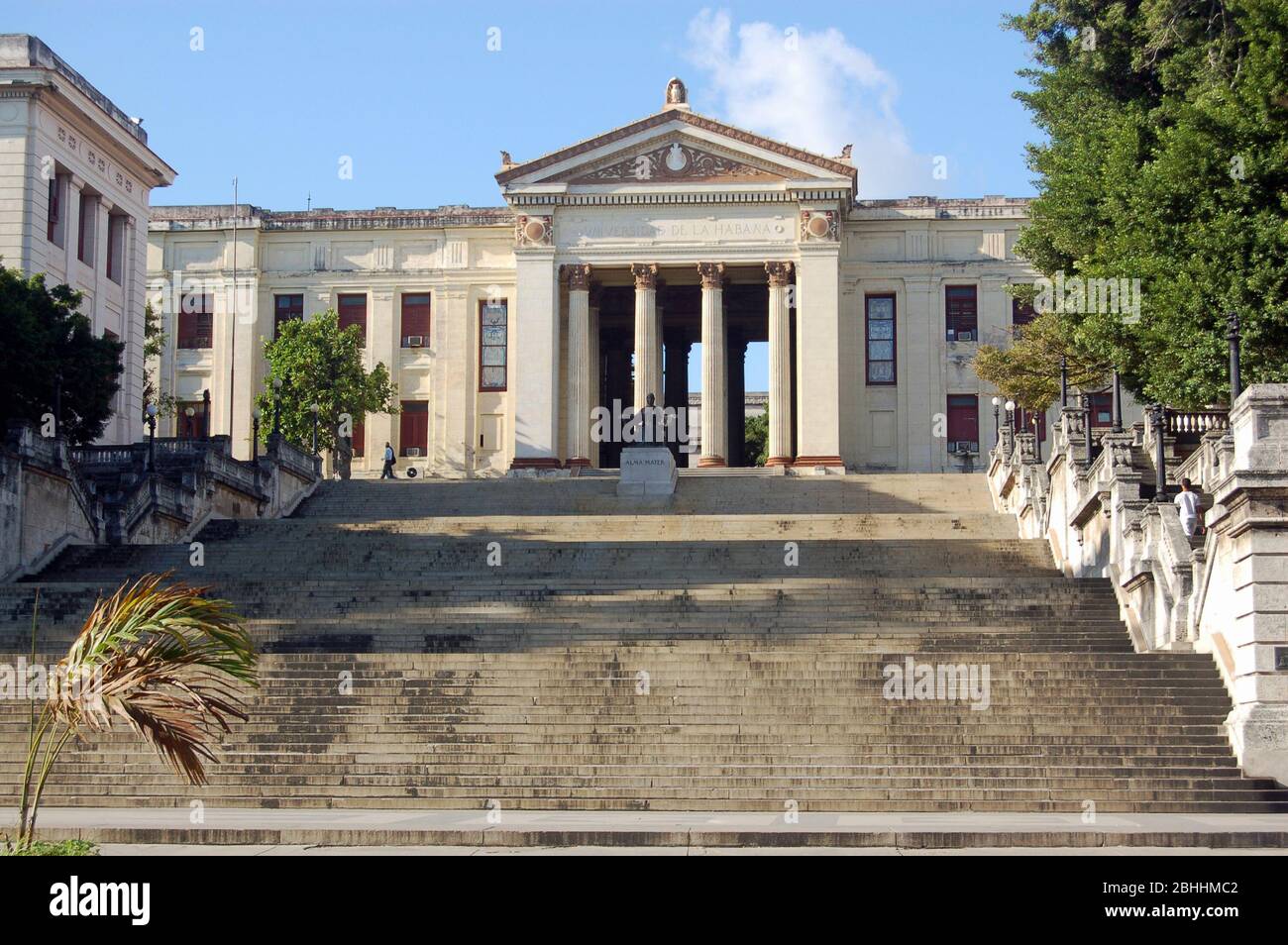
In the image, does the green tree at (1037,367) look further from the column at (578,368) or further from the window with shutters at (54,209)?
the window with shutters at (54,209)

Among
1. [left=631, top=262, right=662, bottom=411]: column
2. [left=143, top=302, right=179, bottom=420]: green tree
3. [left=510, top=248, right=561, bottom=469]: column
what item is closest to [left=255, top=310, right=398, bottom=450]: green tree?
[left=510, top=248, right=561, bottom=469]: column

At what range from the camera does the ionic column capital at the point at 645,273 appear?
61.7 m

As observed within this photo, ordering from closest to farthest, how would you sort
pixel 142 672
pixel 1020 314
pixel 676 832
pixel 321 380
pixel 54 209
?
pixel 142 672
pixel 676 832
pixel 54 209
pixel 321 380
pixel 1020 314

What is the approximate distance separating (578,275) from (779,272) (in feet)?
23.8

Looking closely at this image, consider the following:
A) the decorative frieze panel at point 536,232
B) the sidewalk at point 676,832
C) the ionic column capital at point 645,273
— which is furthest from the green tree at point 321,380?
the sidewalk at point 676,832

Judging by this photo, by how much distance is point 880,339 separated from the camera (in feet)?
215

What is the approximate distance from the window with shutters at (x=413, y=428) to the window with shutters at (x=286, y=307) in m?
5.85

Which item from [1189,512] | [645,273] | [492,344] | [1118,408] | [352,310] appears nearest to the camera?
[1189,512]

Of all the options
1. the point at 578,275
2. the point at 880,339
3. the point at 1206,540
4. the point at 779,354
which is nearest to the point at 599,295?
the point at 578,275

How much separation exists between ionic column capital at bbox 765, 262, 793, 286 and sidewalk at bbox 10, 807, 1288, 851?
4388 cm

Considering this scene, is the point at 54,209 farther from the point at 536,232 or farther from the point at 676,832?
the point at 676,832

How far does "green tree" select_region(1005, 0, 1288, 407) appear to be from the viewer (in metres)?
33.9

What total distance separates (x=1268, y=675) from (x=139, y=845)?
13584 millimetres
